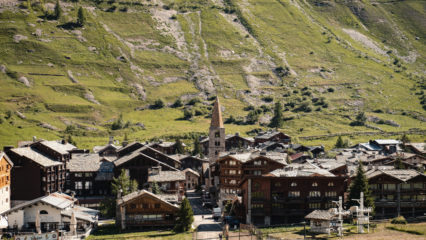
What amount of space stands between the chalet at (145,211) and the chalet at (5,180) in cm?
2654

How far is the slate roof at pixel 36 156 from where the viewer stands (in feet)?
367

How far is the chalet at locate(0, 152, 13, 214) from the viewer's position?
4028 inches

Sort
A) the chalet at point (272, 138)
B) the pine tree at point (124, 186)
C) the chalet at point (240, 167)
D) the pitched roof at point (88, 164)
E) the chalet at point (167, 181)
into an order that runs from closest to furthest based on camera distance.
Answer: the pine tree at point (124, 186), the chalet at point (240, 167), the chalet at point (167, 181), the pitched roof at point (88, 164), the chalet at point (272, 138)

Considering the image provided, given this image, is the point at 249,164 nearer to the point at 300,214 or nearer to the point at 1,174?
the point at 300,214

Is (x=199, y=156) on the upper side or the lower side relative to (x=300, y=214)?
upper

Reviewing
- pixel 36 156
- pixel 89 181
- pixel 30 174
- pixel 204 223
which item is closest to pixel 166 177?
pixel 204 223

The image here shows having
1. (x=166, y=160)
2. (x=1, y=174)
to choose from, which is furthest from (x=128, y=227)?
(x=166, y=160)

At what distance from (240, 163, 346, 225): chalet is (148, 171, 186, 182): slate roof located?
70.8 feet

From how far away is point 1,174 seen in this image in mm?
101625

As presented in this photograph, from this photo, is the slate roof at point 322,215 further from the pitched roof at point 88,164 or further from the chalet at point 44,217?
the pitched roof at point 88,164

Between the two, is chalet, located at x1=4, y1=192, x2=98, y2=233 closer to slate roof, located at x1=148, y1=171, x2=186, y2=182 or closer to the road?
the road

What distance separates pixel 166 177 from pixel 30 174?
93.1 feet

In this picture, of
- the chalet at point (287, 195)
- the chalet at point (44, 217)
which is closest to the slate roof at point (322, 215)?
the chalet at point (287, 195)

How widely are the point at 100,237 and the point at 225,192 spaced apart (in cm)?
3482
